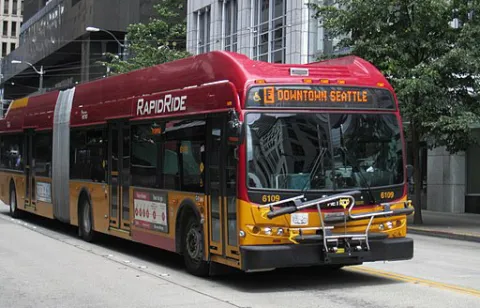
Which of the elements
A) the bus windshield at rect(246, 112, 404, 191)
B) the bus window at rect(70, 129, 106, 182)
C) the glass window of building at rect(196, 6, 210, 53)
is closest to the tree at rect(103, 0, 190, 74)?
the glass window of building at rect(196, 6, 210, 53)

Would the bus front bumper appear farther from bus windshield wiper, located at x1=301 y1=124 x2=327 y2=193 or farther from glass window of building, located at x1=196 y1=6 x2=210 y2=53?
glass window of building, located at x1=196 y1=6 x2=210 y2=53

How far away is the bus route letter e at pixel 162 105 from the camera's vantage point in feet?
35.5

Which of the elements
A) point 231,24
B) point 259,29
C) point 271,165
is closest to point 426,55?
point 271,165

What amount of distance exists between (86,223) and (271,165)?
7463 mm

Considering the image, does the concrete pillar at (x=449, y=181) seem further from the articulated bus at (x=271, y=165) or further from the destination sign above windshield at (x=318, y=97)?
the destination sign above windshield at (x=318, y=97)

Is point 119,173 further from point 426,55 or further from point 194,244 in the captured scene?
point 426,55

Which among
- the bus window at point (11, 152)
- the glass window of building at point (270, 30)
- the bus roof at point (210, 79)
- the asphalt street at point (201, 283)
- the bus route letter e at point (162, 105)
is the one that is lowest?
the asphalt street at point (201, 283)

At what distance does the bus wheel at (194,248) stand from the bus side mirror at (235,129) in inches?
67.8

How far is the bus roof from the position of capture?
939cm

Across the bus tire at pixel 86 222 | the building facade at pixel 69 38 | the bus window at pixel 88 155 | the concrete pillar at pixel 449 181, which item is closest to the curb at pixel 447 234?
the concrete pillar at pixel 449 181

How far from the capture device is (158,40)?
1647 inches

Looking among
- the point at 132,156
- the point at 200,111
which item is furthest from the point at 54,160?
the point at 200,111

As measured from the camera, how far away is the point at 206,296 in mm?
8742

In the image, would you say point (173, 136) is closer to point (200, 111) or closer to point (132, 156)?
point (200, 111)
